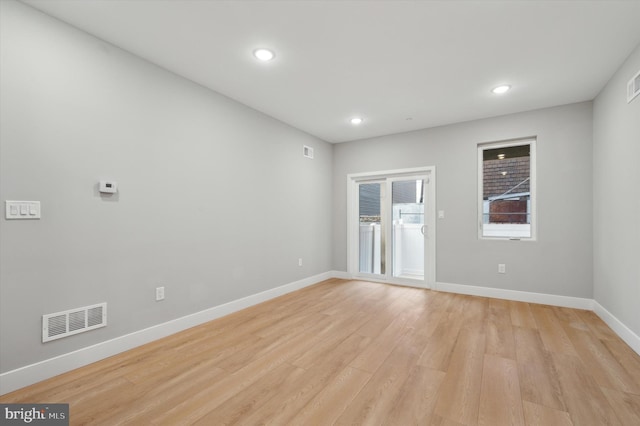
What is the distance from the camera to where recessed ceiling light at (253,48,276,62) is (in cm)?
253

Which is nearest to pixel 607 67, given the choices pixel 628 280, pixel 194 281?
pixel 628 280

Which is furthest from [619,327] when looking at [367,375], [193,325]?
[193,325]

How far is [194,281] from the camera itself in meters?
3.03

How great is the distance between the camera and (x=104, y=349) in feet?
7.54

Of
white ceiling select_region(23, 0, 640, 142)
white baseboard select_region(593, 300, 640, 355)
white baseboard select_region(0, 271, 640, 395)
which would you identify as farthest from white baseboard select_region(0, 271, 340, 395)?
white baseboard select_region(593, 300, 640, 355)

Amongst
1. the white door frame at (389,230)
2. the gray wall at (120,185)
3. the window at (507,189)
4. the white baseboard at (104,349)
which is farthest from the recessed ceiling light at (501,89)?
the white baseboard at (104,349)

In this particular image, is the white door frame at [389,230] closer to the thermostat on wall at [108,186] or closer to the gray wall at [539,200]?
the gray wall at [539,200]

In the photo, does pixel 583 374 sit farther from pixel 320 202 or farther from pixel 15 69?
pixel 15 69

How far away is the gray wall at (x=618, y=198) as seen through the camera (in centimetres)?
249

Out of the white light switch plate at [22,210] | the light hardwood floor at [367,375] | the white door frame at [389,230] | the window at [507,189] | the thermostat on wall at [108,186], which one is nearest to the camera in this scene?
the light hardwood floor at [367,375]

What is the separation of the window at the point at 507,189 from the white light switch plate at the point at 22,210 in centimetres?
501

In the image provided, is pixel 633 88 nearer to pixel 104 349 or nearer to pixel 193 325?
pixel 193 325

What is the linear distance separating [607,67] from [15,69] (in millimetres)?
5129

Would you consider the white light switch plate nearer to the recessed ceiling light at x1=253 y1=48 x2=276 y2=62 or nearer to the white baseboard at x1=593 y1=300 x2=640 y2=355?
the recessed ceiling light at x1=253 y1=48 x2=276 y2=62
